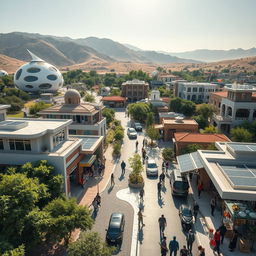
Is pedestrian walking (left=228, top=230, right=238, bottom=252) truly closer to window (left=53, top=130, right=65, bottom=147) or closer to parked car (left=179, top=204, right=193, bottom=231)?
parked car (left=179, top=204, right=193, bottom=231)

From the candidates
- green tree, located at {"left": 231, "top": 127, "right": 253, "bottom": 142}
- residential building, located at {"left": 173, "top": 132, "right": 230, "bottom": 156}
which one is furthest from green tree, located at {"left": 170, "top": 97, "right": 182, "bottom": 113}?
residential building, located at {"left": 173, "top": 132, "right": 230, "bottom": 156}

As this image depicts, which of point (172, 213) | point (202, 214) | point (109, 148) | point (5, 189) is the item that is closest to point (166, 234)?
point (172, 213)

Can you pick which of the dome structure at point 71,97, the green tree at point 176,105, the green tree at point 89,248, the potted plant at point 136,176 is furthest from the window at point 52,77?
the green tree at point 89,248

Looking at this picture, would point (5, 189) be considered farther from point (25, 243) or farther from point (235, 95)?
point (235, 95)

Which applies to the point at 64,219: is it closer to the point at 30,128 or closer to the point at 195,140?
the point at 30,128

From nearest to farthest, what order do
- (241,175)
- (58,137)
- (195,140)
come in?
(241,175) → (58,137) → (195,140)

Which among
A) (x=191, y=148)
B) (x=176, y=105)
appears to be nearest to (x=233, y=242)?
(x=191, y=148)
